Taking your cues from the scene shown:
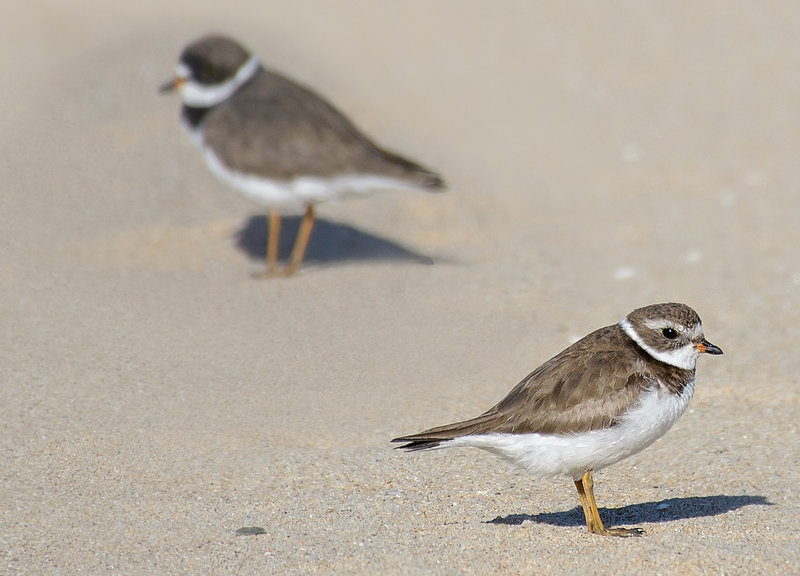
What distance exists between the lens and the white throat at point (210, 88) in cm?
941

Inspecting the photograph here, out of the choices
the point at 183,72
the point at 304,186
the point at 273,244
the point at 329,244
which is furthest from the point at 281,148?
the point at 183,72

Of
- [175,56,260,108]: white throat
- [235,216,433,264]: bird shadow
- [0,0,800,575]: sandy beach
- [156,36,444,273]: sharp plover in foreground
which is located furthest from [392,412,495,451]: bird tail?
[175,56,260,108]: white throat

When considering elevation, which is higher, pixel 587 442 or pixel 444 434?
pixel 587 442

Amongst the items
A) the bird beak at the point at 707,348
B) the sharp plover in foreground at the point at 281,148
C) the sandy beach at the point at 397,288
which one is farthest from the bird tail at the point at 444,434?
the sharp plover in foreground at the point at 281,148

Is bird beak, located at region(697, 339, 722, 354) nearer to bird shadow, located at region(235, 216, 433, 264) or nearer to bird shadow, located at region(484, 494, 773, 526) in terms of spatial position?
bird shadow, located at region(484, 494, 773, 526)

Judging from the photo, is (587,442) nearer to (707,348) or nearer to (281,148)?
(707,348)

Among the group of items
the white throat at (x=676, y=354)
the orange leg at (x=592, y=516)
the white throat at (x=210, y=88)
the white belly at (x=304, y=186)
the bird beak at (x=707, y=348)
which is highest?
the bird beak at (x=707, y=348)

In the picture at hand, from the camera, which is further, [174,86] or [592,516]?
[174,86]

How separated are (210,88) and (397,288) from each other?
246cm

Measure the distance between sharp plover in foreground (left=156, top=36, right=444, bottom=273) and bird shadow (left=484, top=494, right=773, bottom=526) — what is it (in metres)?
3.95

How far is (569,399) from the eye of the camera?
16.0ft

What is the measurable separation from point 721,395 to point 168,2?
1030 centimetres

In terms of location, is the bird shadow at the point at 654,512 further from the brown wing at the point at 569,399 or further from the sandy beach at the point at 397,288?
the brown wing at the point at 569,399

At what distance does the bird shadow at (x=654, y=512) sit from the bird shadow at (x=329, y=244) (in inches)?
160
